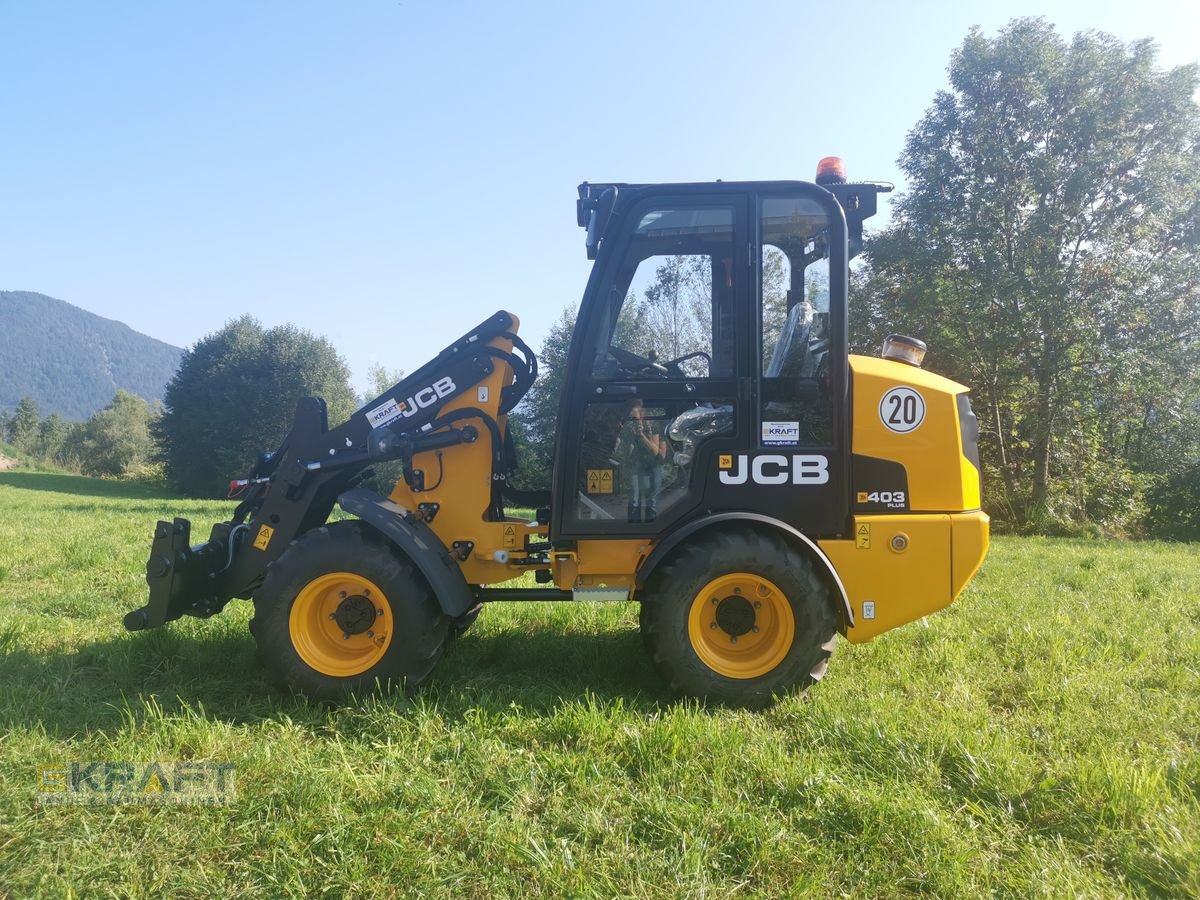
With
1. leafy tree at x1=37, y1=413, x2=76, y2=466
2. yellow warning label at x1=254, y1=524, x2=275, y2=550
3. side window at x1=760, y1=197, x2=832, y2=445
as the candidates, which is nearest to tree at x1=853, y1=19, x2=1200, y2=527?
side window at x1=760, y1=197, x2=832, y2=445

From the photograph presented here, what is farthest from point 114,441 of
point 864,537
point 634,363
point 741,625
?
point 864,537

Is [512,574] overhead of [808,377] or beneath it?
beneath

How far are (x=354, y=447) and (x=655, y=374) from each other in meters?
1.77

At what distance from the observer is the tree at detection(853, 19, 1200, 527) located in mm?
15109

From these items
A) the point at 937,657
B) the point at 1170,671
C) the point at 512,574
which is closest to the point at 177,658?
the point at 512,574

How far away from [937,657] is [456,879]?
3.28 metres

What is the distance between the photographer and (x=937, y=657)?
175 inches

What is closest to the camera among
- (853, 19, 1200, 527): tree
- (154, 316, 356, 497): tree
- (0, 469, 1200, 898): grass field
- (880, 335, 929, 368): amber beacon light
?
(0, 469, 1200, 898): grass field

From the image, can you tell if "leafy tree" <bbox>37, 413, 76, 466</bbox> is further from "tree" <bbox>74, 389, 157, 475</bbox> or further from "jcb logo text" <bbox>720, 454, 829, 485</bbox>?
"jcb logo text" <bbox>720, 454, 829, 485</bbox>

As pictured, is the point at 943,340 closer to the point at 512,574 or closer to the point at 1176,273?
the point at 1176,273

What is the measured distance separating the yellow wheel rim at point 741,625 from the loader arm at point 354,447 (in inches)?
51.8

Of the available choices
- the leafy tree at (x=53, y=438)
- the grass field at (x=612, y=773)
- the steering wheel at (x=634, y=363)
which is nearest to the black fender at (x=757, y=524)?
the grass field at (x=612, y=773)

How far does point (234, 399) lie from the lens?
36.1 meters

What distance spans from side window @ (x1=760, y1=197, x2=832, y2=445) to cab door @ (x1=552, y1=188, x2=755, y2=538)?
0.13m
